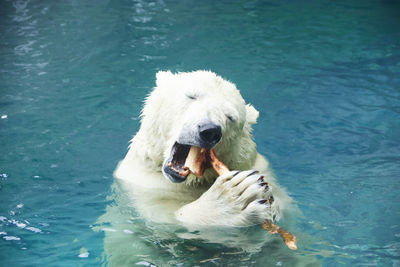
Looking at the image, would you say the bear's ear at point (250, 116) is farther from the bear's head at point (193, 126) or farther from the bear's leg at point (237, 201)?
the bear's leg at point (237, 201)

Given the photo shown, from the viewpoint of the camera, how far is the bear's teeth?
11.2ft

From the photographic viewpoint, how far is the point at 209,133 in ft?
10.7

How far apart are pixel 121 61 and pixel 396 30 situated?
17.6 ft

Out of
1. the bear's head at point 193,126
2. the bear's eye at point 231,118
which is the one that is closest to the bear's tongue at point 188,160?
the bear's head at point 193,126

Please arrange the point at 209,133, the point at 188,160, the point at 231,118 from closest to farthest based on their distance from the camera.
Result: the point at 209,133, the point at 188,160, the point at 231,118

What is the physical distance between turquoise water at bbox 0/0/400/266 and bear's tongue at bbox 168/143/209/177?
0.51 m

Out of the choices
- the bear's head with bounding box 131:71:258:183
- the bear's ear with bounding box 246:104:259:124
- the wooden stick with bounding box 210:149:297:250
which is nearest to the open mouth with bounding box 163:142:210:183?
the bear's head with bounding box 131:71:258:183

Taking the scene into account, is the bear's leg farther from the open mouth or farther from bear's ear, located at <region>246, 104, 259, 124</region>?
bear's ear, located at <region>246, 104, 259, 124</region>

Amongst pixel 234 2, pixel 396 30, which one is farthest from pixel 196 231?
pixel 234 2

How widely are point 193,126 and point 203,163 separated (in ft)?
1.26

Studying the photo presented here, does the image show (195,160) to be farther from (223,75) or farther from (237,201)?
(223,75)

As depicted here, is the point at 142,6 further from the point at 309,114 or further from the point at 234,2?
the point at 309,114

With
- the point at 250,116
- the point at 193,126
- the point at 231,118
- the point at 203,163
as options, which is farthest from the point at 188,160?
the point at 250,116

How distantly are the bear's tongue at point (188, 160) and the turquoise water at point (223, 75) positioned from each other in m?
0.51
